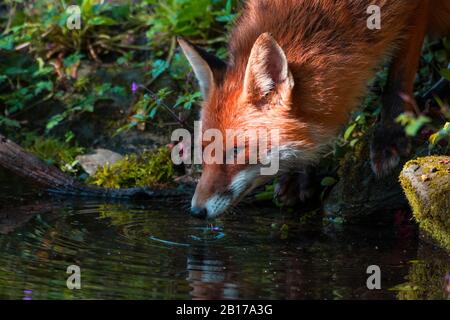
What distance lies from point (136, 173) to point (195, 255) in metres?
2.69

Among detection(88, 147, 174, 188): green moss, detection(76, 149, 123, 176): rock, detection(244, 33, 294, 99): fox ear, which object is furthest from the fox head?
detection(76, 149, 123, 176): rock

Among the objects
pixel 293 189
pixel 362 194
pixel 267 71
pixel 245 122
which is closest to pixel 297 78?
pixel 267 71

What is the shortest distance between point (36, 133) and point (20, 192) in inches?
65.1

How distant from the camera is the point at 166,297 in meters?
4.65

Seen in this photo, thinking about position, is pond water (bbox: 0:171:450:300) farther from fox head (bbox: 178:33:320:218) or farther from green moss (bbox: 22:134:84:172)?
green moss (bbox: 22:134:84:172)

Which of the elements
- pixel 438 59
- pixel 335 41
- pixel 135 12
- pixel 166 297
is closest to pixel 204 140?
pixel 335 41

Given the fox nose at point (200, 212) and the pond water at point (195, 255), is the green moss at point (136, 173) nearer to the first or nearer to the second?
the pond water at point (195, 255)

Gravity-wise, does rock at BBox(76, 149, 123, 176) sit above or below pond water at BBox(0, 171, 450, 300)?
above

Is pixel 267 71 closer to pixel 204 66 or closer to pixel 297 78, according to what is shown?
pixel 297 78

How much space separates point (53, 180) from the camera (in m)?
7.78

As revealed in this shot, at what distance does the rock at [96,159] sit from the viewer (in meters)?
8.55

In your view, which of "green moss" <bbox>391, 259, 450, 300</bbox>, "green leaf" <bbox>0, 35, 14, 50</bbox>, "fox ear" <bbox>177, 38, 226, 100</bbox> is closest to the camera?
"green moss" <bbox>391, 259, 450, 300</bbox>

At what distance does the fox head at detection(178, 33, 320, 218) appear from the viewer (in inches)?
229

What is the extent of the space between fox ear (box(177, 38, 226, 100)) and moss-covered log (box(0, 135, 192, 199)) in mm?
1573
